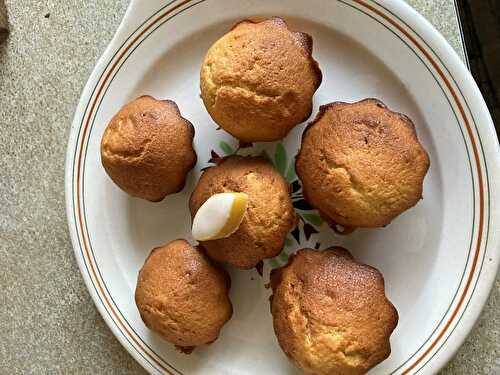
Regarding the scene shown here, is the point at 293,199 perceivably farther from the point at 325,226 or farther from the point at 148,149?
the point at 148,149

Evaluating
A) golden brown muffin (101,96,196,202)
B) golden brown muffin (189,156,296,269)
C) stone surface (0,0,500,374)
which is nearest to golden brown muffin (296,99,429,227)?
golden brown muffin (189,156,296,269)

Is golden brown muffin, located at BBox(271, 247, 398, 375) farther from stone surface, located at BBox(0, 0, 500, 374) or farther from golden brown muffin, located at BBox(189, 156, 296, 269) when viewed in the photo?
stone surface, located at BBox(0, 0, 500, 374)

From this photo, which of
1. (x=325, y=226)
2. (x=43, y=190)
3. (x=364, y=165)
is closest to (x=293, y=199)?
(x=325, y=226)

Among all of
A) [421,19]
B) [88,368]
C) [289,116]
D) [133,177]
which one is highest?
[421,19]

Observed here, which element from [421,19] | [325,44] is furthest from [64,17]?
[421,19]

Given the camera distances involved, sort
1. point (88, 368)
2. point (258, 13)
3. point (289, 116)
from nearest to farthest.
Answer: point (289, 116), point (258, 13), point (88, 368)

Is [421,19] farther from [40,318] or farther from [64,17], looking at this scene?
[40,318]

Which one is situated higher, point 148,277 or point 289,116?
point 289,116
